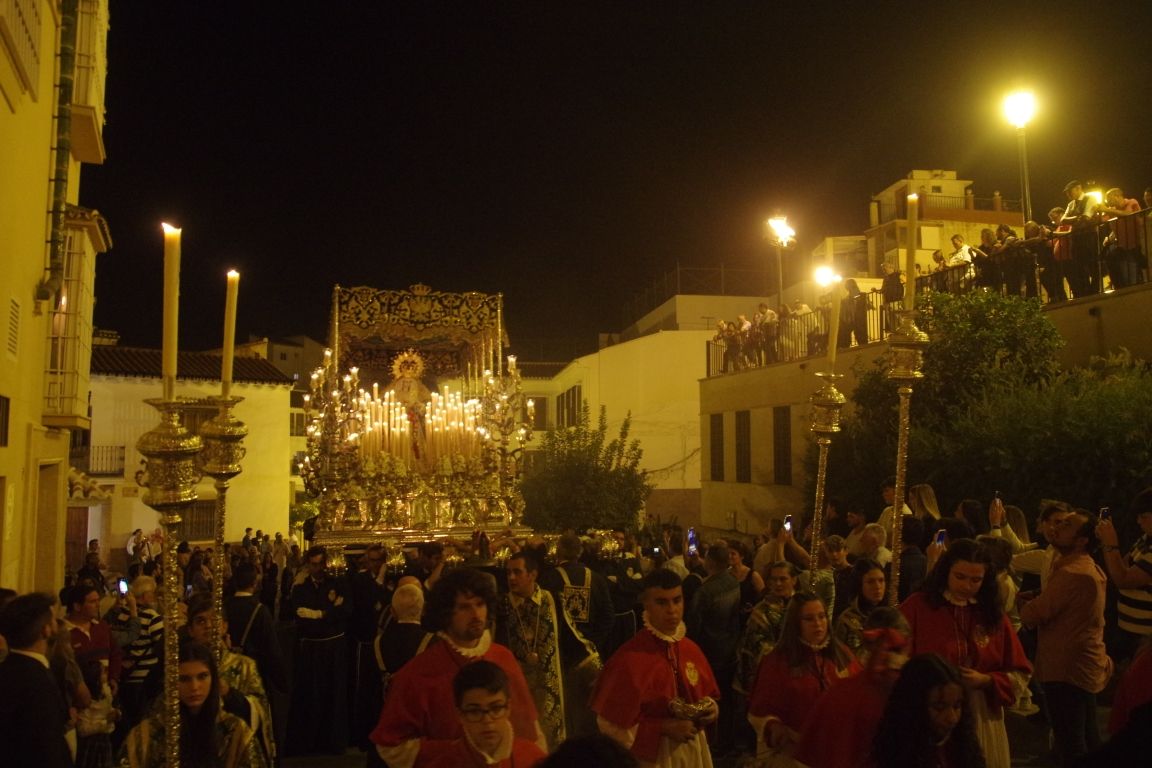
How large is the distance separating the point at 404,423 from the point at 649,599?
593 inches

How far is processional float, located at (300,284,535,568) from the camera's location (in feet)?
56.2

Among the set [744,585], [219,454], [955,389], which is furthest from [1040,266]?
[219,454]

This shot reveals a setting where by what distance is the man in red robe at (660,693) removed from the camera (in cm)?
414

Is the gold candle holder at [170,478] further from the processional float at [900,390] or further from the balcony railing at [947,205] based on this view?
the balcony railing at [947,205]

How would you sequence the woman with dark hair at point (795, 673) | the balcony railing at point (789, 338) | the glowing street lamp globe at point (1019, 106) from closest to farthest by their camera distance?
1. the woman with dark hair at point (795, 673)
2. the glowing street lamp globe at point (1019, 106)
3. the balcony railing at point (789, 338)

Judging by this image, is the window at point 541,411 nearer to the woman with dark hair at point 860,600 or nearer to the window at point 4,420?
the window at point 4,420

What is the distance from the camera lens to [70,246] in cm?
1187

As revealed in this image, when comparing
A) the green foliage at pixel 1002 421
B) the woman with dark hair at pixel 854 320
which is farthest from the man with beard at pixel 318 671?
the woman with dark hair at pixel 854 320

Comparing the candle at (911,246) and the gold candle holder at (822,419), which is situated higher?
the candle at (911,246)

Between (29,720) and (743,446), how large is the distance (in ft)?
61.4

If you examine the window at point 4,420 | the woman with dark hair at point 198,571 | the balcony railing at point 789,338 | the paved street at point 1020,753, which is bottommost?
the paved street at point 1020,753

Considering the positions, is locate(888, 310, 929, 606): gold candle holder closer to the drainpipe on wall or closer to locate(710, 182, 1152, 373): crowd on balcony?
locate(710, 182, 1152, 373): crowd on balcony

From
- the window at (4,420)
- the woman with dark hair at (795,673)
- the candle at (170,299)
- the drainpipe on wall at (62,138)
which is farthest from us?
the drainpipe on wall at (62,138)

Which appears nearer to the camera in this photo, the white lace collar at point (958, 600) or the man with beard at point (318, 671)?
the white lace collar at point (958, 600)
